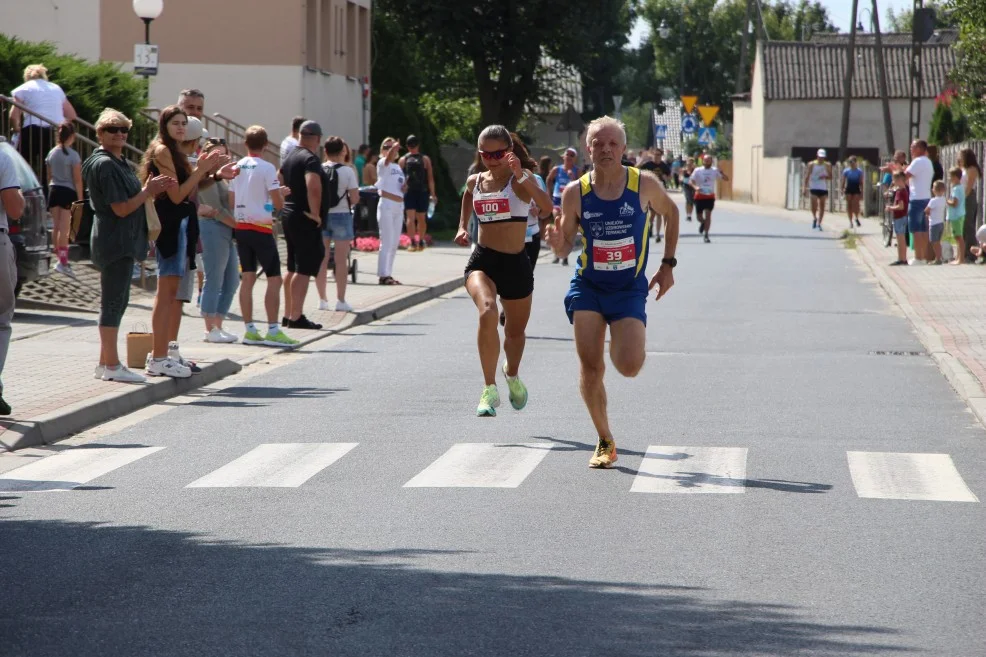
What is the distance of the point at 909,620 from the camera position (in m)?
5.89

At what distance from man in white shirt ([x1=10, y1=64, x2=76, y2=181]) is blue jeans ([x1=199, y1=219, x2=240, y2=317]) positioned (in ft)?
18.0

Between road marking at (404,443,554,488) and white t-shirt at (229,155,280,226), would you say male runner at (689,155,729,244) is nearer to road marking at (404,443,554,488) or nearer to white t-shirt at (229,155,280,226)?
white t-shirt at (229,155,280,226)

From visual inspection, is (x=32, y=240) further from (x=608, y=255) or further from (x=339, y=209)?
(x=608, y=255)

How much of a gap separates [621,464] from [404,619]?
3587 mm

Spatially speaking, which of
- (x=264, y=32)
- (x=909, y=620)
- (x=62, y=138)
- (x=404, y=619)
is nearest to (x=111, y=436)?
(x=404, y=619)

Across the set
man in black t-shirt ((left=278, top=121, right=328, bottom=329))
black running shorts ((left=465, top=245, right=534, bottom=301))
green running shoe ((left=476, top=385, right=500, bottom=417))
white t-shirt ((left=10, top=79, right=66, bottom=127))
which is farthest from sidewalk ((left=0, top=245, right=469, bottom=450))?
black running shorts ((left=465, top=245, right=534, bottom=301))

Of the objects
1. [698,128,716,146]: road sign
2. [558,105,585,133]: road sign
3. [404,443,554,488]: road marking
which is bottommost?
[404,443,554,488]: road marking

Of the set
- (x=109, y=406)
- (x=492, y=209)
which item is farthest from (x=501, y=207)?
(x=109, y=406)

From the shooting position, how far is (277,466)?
9.24m

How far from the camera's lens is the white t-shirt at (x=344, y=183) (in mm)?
18031

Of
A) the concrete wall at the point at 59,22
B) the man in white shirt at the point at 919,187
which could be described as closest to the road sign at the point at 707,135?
the concrete wall at the point at 59,22

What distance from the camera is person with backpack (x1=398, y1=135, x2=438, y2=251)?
28922mm

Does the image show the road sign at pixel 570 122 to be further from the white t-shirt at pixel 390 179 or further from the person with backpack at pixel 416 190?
the white t-shirt at pixel 390 179

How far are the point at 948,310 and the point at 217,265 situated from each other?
8.69 meters
